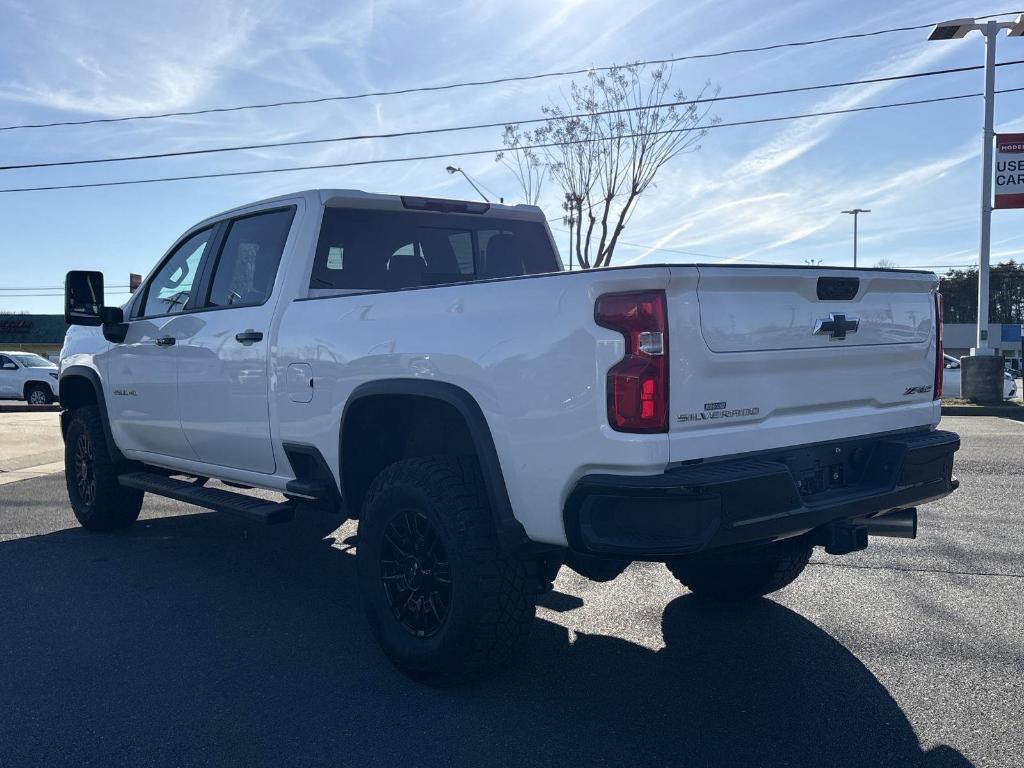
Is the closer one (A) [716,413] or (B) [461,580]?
(A) [716,413]

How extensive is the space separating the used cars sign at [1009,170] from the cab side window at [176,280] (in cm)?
1776

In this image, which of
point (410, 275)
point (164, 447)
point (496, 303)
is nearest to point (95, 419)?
point (164, 447)

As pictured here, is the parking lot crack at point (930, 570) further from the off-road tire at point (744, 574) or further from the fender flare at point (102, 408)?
the fender flare at point (102, 408)

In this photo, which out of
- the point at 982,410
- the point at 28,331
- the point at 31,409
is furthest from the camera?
the point at 28,331

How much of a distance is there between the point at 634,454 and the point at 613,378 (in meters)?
0.25

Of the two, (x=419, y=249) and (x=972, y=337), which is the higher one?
(x=419, y=249)

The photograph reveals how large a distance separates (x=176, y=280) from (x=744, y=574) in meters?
3.80

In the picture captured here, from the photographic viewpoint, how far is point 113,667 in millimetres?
3846

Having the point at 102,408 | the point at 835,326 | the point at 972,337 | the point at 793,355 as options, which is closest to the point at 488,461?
the point at 793,355

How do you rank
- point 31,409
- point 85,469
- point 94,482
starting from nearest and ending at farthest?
1. point 94,482
2. point 85,469
3. point 31,409

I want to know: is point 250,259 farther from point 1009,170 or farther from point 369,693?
point 1009,170

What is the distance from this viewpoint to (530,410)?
3170mm

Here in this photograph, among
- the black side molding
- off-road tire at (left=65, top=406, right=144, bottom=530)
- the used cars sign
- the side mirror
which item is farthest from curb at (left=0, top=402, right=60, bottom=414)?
the used cars sign

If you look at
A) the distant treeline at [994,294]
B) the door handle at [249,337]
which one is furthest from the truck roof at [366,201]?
the distant treeline at [994,294]
